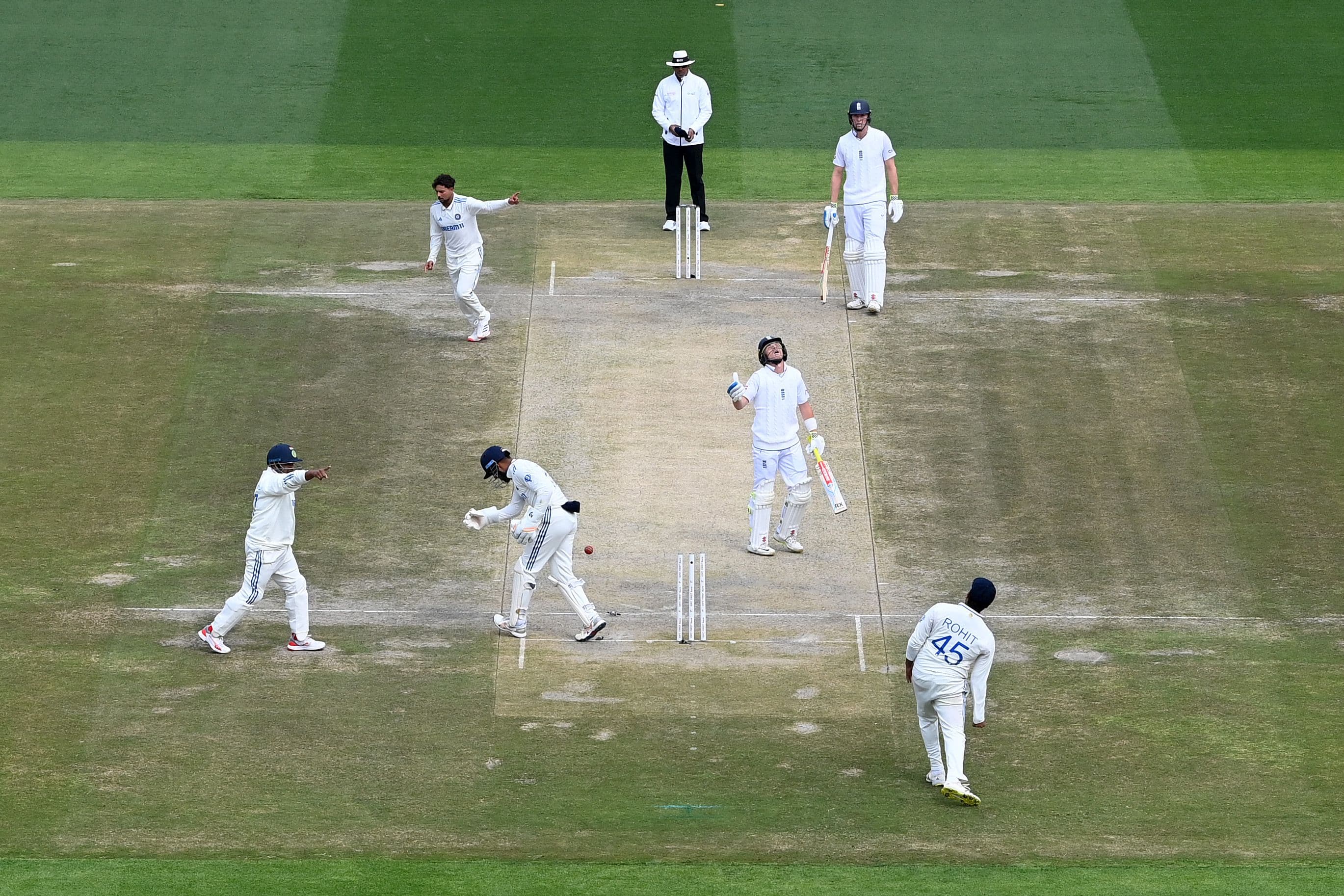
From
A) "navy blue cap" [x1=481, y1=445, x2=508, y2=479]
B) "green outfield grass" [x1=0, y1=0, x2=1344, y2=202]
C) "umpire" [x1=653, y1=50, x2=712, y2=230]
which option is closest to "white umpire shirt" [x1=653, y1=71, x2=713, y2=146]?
"umpire" [x1=653, y1=50, x2=712, y2=230]

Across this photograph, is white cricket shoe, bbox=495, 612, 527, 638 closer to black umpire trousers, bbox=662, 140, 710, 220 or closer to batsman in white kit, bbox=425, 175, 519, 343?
batsman in white kit, bbox=425, 175, 519, 343

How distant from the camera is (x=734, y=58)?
3331 centimetres

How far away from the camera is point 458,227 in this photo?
2344 cm

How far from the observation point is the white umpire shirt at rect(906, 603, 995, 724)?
15242 mm

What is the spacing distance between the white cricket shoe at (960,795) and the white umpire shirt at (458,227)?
34.1 feet

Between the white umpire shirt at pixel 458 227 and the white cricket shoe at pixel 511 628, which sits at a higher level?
the white umpire shirt at pixel 458 227

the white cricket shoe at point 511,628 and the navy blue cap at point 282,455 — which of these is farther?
the white cricket shoe at point 511,628

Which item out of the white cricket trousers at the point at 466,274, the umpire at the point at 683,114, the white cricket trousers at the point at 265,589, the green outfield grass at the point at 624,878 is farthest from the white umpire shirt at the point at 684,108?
the green outfield grass at the point at 624,878

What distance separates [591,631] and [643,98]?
15796 millimetres

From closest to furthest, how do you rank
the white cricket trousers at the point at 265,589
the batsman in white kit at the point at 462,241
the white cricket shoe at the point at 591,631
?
the white cricket trousers at the point at 265,589, the white cricket shoe at the point at 591,631, the batsman in white kit at the point at 462,241

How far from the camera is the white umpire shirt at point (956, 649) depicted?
15.2 meters

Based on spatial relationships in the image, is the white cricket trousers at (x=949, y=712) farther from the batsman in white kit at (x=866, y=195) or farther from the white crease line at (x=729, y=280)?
the white crease line at (x=729, y=280)

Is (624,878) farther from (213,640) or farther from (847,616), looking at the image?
(213,640)

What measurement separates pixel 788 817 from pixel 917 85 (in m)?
19.7
